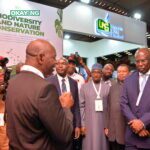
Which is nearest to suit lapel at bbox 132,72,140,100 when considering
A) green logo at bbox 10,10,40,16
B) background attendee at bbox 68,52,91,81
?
background attendee at bbox 68,52,91,81

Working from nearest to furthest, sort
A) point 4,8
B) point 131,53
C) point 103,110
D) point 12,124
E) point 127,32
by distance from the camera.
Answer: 1. point 12,124
2. point 103,110
3. point 4,8
4. point 127,32
5. point 131,53

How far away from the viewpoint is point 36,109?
144 cm

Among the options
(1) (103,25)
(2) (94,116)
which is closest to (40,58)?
(2) (94,116)

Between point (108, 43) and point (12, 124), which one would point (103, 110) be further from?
point (108, 43)

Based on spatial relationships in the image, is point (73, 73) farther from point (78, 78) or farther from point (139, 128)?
point (139, 128)

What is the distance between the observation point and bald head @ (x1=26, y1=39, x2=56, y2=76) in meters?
1.56

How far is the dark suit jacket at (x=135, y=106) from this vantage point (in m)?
2.74

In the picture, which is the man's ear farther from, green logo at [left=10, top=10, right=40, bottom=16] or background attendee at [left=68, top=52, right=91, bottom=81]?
green logo at [left=10, top=10, right=40, bottom=16]

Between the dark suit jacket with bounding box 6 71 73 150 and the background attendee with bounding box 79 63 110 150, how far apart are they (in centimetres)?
213

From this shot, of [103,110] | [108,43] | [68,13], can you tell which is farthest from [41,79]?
[108,43]

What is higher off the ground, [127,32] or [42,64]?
[127,32]

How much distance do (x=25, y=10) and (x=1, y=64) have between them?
1.57 m

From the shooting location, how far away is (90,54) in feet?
38.8

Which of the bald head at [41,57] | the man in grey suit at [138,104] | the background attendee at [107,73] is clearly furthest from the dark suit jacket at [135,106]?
the bald head at [41,57]
